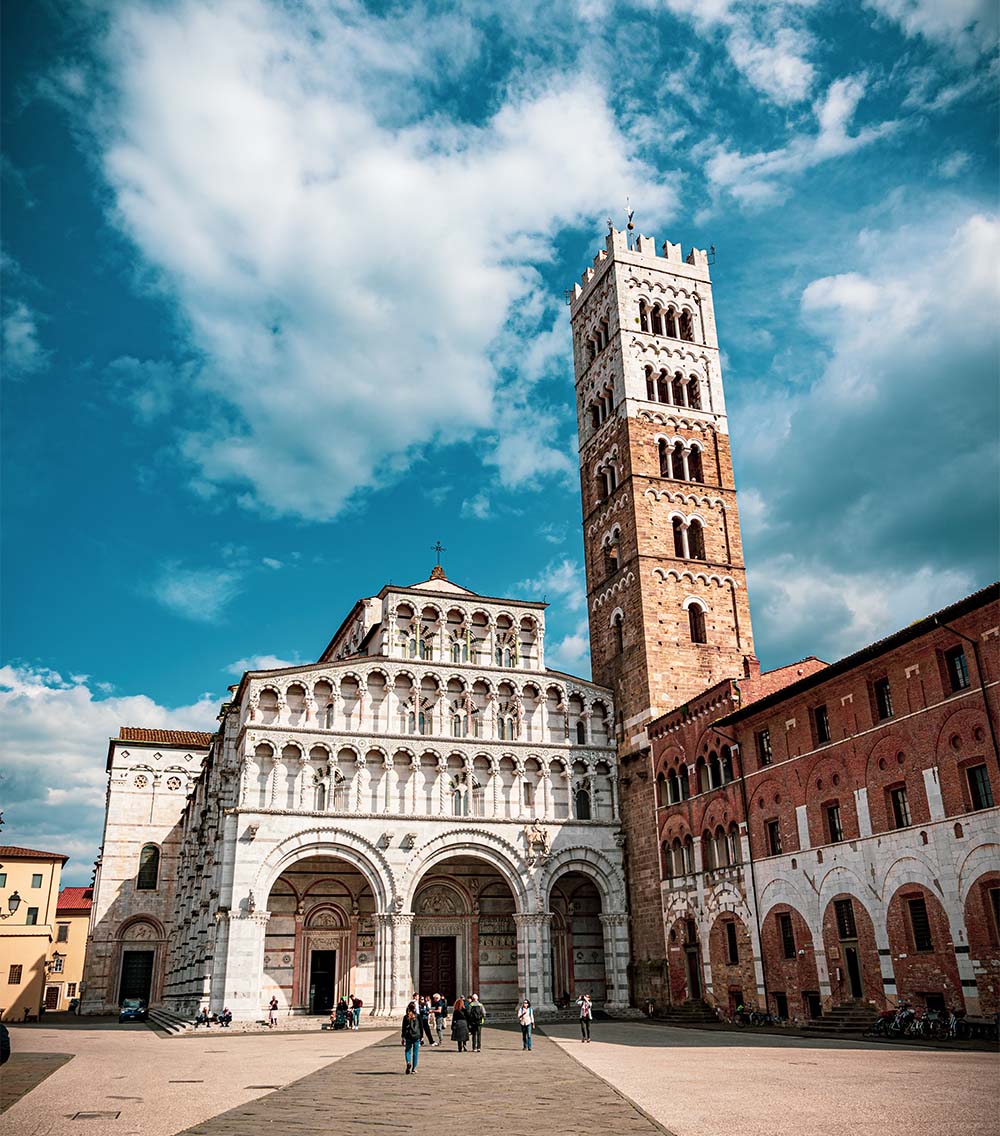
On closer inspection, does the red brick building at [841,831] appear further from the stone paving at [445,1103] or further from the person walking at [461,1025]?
the person walking at [461,1025]

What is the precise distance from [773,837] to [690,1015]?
8245mm

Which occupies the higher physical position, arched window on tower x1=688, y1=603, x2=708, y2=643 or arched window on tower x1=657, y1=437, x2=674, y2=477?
arched window on tower x1=657, y1=437, x2=674, y2=477

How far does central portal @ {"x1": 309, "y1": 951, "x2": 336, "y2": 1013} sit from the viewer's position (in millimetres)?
39438

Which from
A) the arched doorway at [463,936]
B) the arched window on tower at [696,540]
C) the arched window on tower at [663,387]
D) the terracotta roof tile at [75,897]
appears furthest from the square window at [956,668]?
the terracotta roof tile at [75,897]

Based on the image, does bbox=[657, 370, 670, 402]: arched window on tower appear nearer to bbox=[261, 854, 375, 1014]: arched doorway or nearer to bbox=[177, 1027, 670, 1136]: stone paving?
bbox=[261, 854, 375, 1014]: arched doorway

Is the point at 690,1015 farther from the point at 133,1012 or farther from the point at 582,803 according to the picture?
the point at 133,1012

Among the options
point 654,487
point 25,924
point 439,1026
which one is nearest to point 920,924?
point 439,1026

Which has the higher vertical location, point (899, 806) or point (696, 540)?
point (696, 540)

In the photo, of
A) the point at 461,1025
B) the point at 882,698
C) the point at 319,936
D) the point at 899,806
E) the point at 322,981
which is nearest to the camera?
the point at 461,1025

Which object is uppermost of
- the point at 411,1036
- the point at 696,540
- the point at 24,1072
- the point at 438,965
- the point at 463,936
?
the point at 696,540

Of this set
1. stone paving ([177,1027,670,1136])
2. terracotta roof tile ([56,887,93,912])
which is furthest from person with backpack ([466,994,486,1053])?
terracotta roof tile ([56,887,93,912])

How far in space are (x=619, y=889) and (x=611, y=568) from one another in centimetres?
1515

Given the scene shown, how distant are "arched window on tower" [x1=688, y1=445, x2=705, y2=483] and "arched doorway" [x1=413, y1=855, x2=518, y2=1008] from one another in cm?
2122

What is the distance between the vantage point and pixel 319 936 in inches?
1591
